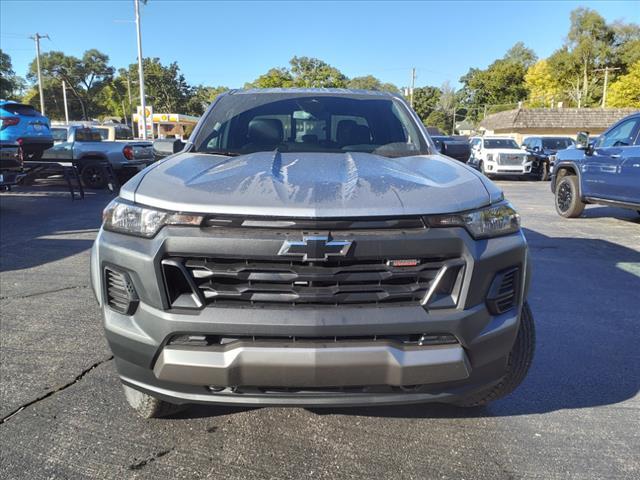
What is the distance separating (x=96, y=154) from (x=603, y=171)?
1192 centimetres

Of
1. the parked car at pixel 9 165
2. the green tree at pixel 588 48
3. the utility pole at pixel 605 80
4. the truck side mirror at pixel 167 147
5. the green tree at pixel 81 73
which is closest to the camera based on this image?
the truck side mirror at pixel 167 147

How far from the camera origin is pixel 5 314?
4.17m

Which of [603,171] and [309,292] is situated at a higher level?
[603,171]

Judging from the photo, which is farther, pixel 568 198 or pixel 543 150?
pixel 543 150

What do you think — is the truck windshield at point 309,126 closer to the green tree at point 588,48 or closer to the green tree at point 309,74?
the green tree at point 309,74

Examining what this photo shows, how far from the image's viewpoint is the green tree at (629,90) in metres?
52.3

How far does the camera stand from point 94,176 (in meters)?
13.5

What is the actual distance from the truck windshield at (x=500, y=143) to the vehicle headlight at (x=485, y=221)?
783 inches

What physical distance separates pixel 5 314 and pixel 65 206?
283 inches

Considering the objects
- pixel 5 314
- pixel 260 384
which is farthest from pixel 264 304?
pixel 5 314

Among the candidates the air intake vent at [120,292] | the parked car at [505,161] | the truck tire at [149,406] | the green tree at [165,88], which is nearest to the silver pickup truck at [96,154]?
the truck tire at [149,406]

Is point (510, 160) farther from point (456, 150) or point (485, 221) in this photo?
point (485, 221)

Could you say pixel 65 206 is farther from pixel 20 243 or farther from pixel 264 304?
pixel 264 304

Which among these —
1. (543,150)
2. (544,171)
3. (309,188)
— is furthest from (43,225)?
(543,150)
